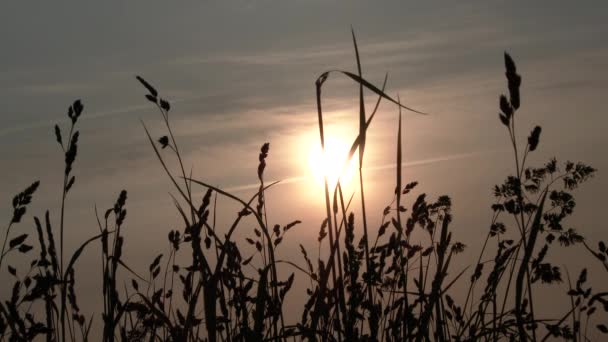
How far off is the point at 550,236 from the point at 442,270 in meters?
0.95

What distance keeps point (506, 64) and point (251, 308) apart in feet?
6.16

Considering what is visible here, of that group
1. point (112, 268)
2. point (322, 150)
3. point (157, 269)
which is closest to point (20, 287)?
point (112, 268)

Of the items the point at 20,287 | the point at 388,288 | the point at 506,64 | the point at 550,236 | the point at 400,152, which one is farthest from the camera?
the point at 388,288

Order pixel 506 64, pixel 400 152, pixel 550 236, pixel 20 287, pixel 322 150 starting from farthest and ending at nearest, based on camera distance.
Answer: pixel 550 236 < pixel 20 287 < pixel 400 152 < pixel 322 150 < pixel 506 64

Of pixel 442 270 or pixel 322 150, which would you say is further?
pixel 442 270

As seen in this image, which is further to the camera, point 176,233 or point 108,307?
point 176,233

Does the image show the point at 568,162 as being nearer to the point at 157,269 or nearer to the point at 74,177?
the point at 157,269

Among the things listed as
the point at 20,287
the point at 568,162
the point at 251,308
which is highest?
the point at 568,162

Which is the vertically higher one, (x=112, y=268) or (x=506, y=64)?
(x=506, y=64)

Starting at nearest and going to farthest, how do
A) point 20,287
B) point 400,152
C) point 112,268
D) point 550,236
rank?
point 400,152 → point 112,268 → point 20,287 → point 550,236

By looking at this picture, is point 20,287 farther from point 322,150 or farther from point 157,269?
point 322,150

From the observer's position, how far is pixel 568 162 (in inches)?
141

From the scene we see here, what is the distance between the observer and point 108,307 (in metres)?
2.51

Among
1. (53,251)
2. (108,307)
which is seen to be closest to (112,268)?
(108,307)
